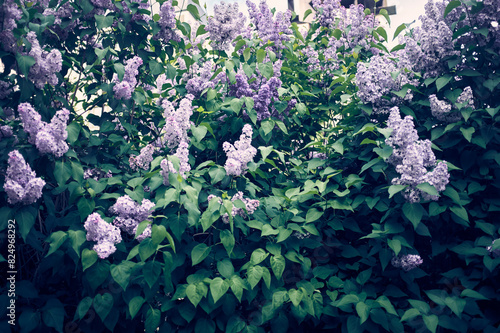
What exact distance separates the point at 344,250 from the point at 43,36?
275 cm

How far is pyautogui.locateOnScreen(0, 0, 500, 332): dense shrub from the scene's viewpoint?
237 cm

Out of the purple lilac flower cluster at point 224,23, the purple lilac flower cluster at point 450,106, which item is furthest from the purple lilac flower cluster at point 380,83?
the purple lilac flower cluster at point 224,23

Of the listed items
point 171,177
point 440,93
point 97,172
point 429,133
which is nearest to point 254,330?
point 171,177

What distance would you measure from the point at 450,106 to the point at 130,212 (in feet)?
7.67

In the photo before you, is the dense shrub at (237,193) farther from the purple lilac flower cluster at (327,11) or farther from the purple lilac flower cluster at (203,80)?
the purple lilac flower cluster at (327,11)

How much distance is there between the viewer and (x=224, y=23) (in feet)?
10.5

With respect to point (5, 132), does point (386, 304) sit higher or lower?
lower

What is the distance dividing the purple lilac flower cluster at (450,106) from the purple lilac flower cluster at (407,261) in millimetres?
1057

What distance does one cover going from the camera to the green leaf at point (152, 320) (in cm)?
230

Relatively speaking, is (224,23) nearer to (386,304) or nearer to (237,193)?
(237,193)

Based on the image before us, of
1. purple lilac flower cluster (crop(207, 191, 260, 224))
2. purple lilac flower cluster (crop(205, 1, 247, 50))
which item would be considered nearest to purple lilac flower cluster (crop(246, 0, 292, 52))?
purple lilac flower cluster (crop(205, 1, 247, 50))

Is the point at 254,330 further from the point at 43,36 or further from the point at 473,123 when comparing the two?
the point at 43,36

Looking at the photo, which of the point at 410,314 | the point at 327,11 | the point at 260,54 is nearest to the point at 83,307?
the point at 410,314

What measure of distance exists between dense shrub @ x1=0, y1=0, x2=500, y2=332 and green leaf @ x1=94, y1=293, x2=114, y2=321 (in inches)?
0.5
